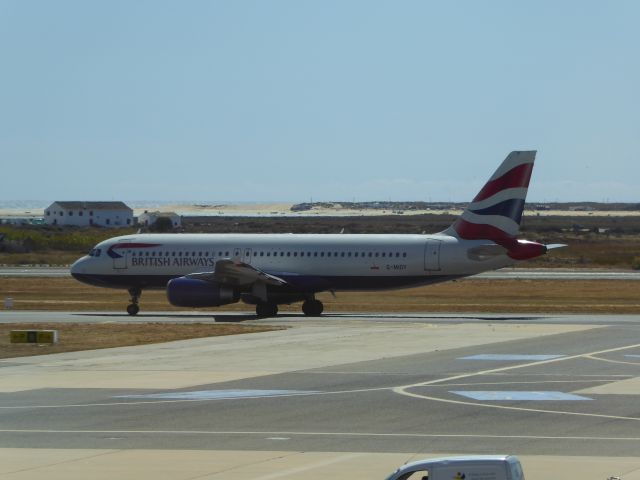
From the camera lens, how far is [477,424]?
23781 millimetres

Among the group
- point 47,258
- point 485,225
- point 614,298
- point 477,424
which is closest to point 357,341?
point 485,225

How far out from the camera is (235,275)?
180ft

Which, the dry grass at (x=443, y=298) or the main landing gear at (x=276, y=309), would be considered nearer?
the main landing gear at (x=276, y=309)

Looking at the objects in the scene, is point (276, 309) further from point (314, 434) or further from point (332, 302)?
point (314, 434)

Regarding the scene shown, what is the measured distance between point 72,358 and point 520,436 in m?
17.8

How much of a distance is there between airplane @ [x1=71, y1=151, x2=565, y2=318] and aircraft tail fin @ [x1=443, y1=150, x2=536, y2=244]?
42 millimetres

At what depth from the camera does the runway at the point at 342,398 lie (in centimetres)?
2141

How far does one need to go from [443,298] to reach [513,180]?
49.9ft

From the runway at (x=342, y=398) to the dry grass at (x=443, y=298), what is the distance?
1583 centimetres

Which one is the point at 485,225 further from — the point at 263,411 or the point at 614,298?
the point at 263,411

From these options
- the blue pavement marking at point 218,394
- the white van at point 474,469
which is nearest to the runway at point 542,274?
the blue pavement marking at point 218,394

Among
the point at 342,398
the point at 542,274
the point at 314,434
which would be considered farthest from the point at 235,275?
the point at 542,274

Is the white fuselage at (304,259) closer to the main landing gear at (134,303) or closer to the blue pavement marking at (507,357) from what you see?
the main landing gear at (134,303)

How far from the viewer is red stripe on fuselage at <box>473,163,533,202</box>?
54.2 meters
